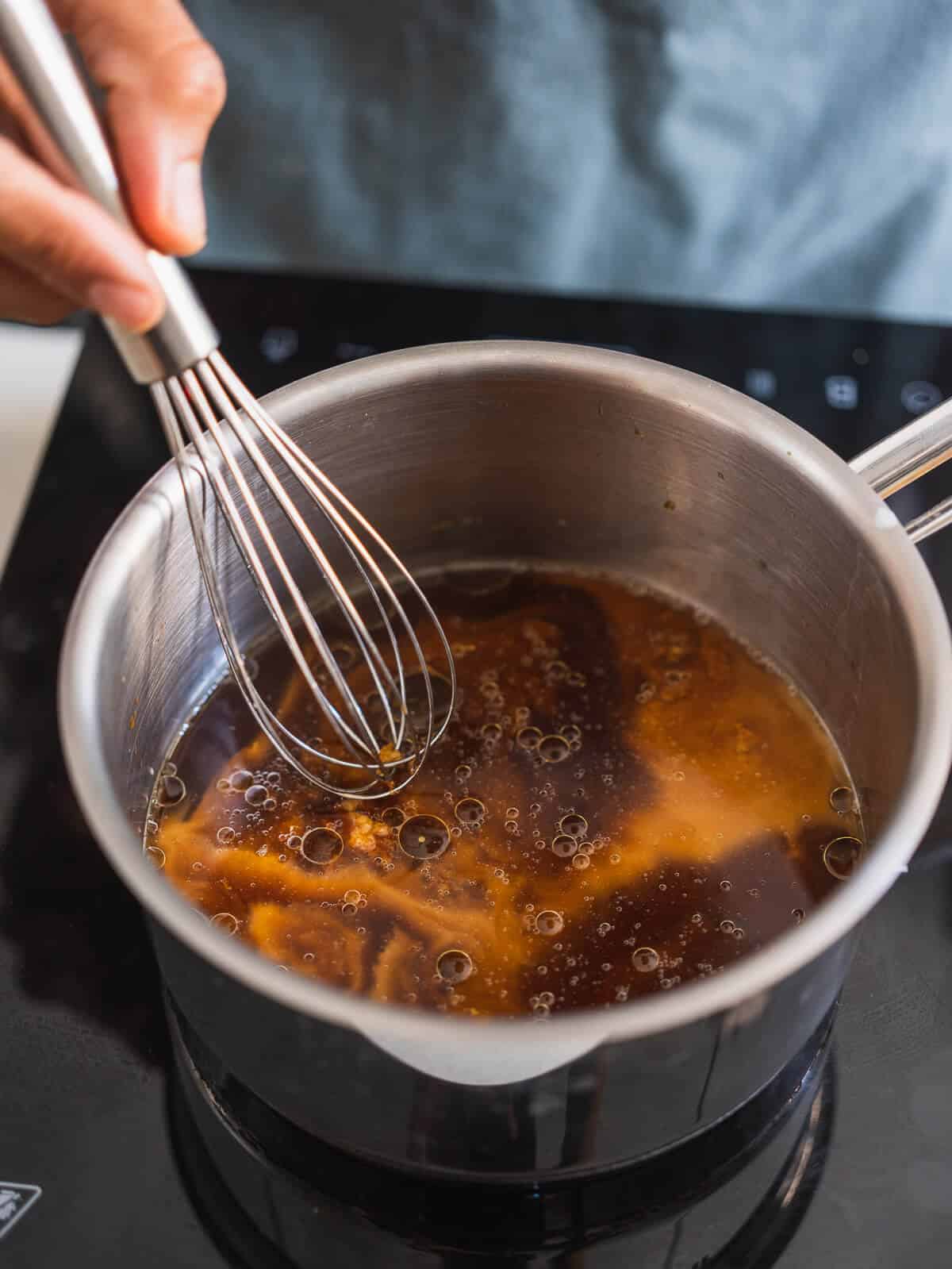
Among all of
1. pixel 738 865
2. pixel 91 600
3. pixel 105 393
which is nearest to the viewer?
pixel 91 600

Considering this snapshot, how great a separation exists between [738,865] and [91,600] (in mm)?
331

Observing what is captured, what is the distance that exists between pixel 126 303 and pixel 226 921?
11.3 inches

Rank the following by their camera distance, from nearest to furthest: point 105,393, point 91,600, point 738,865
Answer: point 91,600 → point 738,865 → point 105,393

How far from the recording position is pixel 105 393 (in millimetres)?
842

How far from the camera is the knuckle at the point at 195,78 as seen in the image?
570 millimetres

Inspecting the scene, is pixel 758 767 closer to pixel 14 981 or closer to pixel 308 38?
pixel 14 981

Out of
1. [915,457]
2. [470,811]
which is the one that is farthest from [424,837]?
[915,457]

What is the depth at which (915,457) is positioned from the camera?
0.57 meters

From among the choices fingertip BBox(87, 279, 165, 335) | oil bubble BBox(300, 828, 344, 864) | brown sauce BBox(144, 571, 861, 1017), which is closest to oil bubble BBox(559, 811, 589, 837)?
brown sauce BBox(144, 571, 861, 1017)

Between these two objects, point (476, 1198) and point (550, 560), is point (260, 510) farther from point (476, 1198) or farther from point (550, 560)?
point (476, 1198)

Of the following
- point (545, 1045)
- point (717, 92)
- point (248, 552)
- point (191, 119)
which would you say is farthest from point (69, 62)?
point (717, 92)

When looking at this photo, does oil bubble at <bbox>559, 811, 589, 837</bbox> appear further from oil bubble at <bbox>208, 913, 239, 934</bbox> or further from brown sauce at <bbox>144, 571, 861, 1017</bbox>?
oil bubble at <bbox>208, 913, 239, 934</bbox>

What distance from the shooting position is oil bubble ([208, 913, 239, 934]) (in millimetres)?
610

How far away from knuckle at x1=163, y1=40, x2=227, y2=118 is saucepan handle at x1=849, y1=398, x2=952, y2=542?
327 millimetres
